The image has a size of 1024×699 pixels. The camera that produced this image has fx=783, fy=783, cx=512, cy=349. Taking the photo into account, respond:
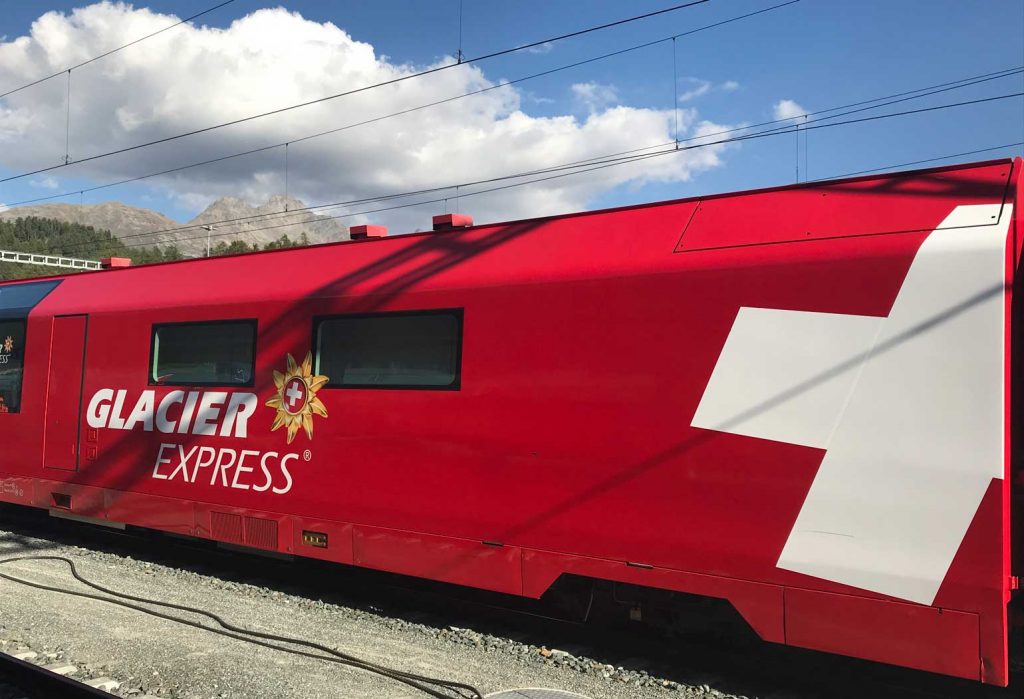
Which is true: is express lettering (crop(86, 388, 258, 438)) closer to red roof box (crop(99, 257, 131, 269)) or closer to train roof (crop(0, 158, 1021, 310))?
train roof (crop(0, 158, 1021, 310))

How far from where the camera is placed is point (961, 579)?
3947 millimetres

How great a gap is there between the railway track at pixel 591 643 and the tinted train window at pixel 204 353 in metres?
1.90

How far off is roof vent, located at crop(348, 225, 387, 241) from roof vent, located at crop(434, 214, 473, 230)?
2.21 feet

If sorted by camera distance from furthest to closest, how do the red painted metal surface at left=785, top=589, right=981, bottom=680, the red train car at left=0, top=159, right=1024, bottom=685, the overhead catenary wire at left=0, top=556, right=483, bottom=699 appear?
the overhead catenary wire at left=0, top=556, right=483, bottom=699
the red train car at left=0, top=159, right=1024, bottom=685
the red painted metal surface at left=785, top=589, right=981, bottom=680

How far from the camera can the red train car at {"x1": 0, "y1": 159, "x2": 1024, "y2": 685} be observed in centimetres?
404

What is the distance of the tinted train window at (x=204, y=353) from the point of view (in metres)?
7.01

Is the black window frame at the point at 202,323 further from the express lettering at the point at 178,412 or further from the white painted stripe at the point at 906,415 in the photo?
the white painted stripe at the point at 906,415

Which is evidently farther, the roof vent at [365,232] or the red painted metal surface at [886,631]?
the roof vent at [365,232]

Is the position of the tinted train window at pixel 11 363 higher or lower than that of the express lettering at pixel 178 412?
higher

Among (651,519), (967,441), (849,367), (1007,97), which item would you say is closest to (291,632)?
(651,519)

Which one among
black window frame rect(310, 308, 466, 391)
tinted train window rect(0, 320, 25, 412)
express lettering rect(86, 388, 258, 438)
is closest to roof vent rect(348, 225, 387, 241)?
black window frame rect(310, 308, 466, 391)

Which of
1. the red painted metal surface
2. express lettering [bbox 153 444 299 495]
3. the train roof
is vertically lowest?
the red painted metal surface

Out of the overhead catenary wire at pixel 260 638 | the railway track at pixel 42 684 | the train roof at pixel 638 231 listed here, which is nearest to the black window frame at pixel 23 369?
the train roof at pixel 638 231

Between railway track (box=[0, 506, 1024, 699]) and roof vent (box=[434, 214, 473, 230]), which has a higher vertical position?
roof vent (box=[434, 214, 473, 230])
